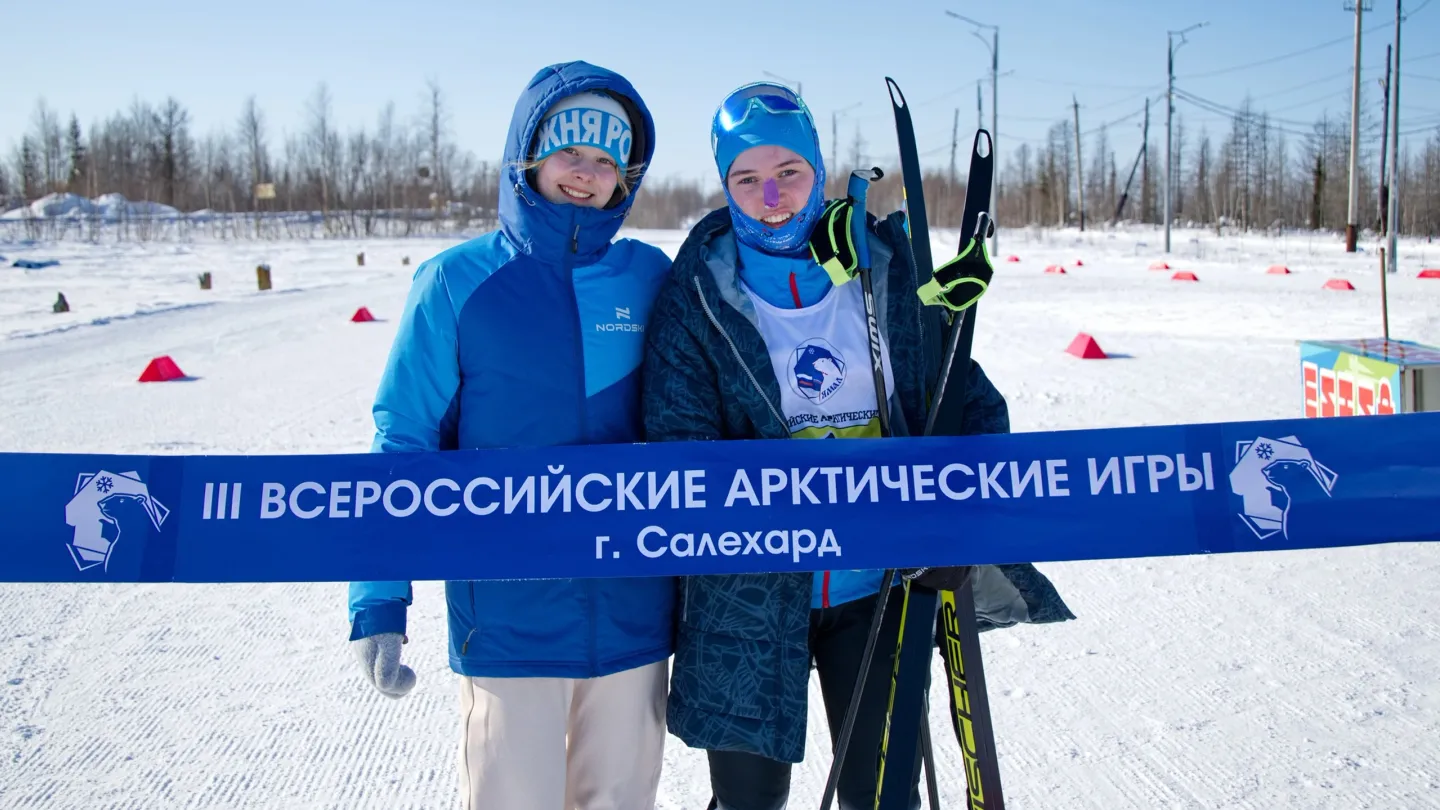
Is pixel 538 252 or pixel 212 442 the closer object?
pixel 538 252

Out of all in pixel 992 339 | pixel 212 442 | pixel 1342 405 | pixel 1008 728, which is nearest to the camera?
pixel 1008 728

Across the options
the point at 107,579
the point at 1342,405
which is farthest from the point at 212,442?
the point at 1342,405

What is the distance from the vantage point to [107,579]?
5.67 ft

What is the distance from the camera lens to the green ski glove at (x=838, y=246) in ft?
6.35

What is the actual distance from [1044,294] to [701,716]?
590 inches

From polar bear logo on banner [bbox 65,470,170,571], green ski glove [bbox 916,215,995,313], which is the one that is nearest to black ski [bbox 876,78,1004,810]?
green ski glove [bbox 916,215,995,313]

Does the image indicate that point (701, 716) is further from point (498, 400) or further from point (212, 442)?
point (212, 442)

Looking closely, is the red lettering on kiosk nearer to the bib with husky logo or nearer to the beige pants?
the bib with husky logo

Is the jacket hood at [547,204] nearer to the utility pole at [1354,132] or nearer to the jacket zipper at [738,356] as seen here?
the jacket zipper at [738,356]

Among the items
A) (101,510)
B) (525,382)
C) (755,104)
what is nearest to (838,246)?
(755,104)

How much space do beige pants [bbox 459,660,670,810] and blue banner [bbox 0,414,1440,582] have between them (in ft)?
1.13

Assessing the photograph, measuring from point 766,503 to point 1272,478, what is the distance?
3.06 feet

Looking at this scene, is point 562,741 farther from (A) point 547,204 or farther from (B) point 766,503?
(A) point 547,204

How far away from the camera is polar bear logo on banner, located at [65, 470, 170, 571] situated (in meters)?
1.74
